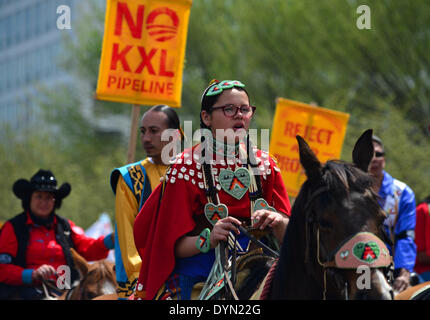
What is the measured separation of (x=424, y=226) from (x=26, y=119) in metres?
33.3

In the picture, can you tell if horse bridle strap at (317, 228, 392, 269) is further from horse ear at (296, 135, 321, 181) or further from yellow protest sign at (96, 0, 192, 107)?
yellow protest sign at (96, 0, 192, 107)

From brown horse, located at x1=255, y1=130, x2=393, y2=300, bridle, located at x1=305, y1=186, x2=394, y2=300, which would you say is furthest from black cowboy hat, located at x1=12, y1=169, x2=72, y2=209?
bridle, located at x1=305, y1=186, x2=394, y2=300

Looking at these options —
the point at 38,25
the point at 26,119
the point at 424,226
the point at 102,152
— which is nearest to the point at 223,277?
the point at 424,226

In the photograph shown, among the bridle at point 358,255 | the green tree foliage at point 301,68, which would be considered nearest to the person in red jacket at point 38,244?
the bridle at point 358,255

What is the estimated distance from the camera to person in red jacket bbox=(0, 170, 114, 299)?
8.12m

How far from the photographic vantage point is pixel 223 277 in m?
4.03

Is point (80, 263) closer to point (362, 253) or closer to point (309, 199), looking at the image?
point (309, 199)

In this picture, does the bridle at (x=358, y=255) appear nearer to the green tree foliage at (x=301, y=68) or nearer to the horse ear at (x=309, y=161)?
the horse ear at (x=309, y=161)

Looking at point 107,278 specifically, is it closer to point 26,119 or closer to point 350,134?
point 350,134

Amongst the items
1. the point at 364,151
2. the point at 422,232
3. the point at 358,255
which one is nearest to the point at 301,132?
the point at 422,232

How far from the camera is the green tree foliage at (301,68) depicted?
20891mm

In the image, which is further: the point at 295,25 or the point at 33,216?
the point at 295,25

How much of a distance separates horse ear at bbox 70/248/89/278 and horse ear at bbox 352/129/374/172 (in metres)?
5.10

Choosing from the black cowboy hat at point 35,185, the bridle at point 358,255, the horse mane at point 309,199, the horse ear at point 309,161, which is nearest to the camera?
the bridle at point 358,255
